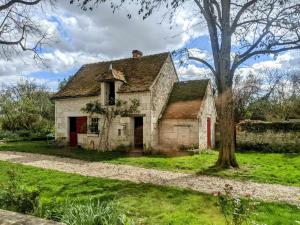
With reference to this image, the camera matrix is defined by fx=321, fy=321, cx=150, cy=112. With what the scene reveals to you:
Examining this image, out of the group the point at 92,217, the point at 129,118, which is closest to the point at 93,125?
the point at 129,118

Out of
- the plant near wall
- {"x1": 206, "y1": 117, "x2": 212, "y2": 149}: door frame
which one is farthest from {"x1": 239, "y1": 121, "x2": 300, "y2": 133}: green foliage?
the plant near wall

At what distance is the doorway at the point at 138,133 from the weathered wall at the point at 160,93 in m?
1.05

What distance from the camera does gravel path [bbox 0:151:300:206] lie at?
31.8ft

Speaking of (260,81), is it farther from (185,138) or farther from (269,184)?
(269,184)

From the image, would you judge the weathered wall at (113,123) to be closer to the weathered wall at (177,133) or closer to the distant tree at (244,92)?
the weathered wall at (177,133)

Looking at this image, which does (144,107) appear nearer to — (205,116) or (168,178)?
(205,116)

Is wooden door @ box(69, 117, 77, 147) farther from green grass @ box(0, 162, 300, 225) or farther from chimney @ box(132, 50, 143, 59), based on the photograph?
green grass @ box(0, 162, 300, 225)

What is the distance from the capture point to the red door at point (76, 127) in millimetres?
22344

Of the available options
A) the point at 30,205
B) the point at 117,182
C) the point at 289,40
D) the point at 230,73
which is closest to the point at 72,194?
the point at 117,182

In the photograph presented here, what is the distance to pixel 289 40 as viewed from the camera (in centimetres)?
1404

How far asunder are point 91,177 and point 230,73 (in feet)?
25.4

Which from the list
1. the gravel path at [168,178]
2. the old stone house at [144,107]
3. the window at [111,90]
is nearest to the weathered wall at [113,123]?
the old stone house at [144,107]

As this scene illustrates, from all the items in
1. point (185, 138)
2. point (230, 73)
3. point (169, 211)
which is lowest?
point (169, 211)

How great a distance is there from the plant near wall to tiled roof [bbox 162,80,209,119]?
2.41 metres
